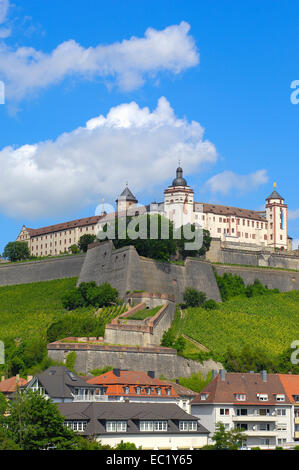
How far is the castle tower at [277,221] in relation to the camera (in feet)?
406

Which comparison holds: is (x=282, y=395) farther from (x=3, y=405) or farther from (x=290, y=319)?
(x=290, y=319)

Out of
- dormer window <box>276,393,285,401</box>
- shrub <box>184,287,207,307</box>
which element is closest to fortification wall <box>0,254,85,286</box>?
shrub <box>184,287,207,307</box>

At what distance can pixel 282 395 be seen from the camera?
5831cm

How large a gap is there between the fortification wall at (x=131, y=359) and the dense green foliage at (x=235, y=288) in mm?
26669

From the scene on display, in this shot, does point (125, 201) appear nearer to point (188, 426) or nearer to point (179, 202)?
point (179, 202)

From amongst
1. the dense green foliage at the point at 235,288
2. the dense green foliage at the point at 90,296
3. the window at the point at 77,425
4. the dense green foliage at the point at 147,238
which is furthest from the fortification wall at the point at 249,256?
the window at the point at 77,425

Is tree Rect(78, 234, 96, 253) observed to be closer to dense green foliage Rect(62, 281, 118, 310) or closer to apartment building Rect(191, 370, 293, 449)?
dense green foliage Rect(62, 281, 118, 310)

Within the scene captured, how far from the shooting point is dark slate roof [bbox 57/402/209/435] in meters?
46.5

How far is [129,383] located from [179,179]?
60143 mm

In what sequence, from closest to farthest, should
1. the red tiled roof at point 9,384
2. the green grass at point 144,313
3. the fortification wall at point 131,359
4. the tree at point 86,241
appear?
the red tiled roof at point 9,384 → the fortification wall at point 131,359 → the green grass at point 144,313 → the tree at point 86,241

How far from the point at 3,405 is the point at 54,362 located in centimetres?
1652

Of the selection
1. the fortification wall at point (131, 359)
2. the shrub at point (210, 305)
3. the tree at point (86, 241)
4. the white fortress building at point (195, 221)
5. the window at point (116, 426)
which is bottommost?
the window at point (116, 426)

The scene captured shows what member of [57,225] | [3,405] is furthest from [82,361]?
[57,225]

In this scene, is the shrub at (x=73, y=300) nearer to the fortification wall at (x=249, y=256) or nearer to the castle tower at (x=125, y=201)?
the fortification wall at (x=249, y=256)
